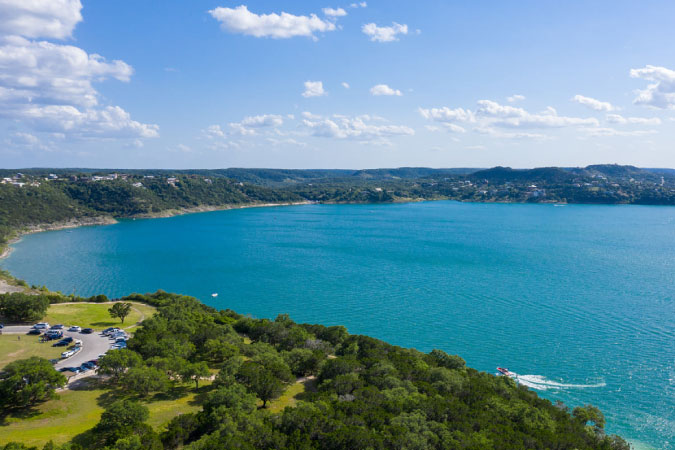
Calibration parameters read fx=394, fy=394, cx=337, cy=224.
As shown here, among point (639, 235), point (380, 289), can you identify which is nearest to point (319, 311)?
point (380, 289)

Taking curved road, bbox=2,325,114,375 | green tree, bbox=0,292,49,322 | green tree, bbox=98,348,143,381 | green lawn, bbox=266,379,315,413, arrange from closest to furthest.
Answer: green lawn, bbox=266,379,315,413 → green tree, bbox=98,348,143,381 → curved road, bbox=2,325,114,375 → green tree, bbox=0,292,49,322

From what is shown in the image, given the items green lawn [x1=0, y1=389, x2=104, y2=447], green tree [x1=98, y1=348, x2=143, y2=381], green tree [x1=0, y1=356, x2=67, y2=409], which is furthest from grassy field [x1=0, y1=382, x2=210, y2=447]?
green tree [x1=98, y1=348, x2=143, y2=381]

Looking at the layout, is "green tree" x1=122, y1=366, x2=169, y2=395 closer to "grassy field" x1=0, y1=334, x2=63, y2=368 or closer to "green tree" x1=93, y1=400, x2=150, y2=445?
"green tree" x1=93, y1=400, x2=150, y2=445

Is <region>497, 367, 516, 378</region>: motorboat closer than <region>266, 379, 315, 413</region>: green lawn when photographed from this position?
No

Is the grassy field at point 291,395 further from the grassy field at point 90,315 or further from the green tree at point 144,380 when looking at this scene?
the grassy field at point 90,315

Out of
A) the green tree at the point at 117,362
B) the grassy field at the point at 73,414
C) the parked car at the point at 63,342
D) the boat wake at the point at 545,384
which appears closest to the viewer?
the grassy field at the point at 73,414

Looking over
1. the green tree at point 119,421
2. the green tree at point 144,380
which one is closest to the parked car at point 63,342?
the green tree at point 144,380

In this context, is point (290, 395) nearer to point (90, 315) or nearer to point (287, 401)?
point (287, 401)

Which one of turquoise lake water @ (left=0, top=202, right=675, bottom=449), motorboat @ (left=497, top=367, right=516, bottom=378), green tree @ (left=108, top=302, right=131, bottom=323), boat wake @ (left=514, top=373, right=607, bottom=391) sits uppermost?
green tree @ (left=108, top=302, right=131, bottom=323)
